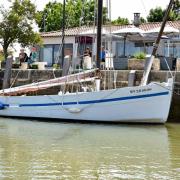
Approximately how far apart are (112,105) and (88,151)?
659 centimetres

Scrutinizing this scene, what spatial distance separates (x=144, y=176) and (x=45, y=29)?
4675 centimetres

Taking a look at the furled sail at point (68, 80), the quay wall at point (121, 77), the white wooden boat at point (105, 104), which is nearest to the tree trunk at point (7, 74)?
the quay wall at point (121, 77)

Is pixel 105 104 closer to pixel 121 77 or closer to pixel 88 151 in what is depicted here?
pixel 121 77

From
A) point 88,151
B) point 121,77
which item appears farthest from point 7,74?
point 88,151

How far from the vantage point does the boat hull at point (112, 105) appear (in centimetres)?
2134

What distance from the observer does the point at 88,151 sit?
15.4 m

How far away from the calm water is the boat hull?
0.50m

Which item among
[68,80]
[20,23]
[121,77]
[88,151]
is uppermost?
[20,23]

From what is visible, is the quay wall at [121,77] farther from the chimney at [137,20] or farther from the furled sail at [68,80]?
the chimney at [137,20]

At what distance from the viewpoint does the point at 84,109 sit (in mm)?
22500

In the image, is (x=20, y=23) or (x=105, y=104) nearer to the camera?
(x=105, y=104)

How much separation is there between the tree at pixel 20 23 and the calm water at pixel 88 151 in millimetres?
12260

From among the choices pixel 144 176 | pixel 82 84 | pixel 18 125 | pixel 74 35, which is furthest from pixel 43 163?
pixel 74 35

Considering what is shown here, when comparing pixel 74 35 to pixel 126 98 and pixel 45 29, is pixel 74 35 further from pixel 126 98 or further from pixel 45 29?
pixel 126 98
